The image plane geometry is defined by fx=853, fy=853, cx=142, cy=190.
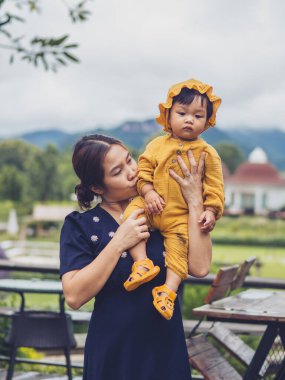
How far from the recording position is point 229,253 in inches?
2012

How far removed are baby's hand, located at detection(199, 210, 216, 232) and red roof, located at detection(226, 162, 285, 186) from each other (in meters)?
95.8

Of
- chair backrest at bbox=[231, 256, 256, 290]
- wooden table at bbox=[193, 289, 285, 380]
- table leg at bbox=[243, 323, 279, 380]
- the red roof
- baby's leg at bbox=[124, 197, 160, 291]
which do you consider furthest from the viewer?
the red roof

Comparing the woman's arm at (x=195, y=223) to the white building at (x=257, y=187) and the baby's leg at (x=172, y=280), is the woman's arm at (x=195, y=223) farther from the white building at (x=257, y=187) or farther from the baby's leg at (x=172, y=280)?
the white building at (x=257, y=187)

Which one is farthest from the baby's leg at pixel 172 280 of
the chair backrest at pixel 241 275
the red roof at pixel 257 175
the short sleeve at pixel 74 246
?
the red roof at pixel 257 175

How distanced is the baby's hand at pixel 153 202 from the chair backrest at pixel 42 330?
244 cm

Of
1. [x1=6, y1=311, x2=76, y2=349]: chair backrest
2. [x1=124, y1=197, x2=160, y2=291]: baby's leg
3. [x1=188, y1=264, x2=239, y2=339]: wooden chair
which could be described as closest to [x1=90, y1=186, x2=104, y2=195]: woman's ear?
[x1=124, y1=197, x2=160, y2=291]: baby's leg

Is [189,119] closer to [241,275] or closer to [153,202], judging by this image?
[153,202]

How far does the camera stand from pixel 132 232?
8.41ft

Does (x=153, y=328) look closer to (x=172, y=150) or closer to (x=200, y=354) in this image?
(x=172, y=150)

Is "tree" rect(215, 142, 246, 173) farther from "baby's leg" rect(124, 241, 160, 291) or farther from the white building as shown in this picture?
"baby's leg" rect(124, 241, 160, 291)

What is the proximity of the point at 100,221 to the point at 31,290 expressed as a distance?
207cm

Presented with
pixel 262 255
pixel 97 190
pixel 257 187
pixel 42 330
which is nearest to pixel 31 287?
pixel 42 330

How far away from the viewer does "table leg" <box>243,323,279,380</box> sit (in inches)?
160

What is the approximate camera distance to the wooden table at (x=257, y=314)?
3.87 m
